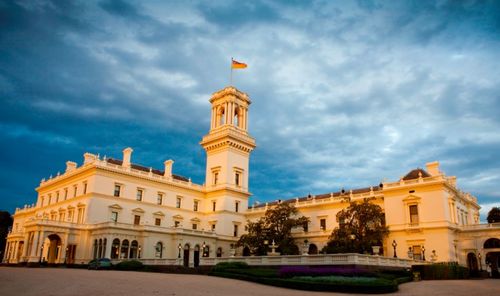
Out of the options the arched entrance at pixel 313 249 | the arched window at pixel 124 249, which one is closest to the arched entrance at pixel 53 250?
the arched window at pixel 124 249

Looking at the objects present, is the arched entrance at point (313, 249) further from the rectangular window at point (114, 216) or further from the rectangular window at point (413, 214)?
the rectangular window at point (114, 216)

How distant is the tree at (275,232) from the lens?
157ft

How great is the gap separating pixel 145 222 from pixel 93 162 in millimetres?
10157

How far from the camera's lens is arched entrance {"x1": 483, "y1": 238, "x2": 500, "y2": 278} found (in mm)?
43281

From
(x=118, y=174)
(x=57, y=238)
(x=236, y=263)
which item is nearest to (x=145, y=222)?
(x=118, y=174)

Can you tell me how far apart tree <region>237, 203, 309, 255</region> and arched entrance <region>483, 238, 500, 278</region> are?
803 inches

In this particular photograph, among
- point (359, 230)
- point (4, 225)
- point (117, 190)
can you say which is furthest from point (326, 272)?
point (4, 225)

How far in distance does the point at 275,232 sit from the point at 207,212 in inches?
604

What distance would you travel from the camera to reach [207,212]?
200 feet

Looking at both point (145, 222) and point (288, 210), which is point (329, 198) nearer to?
point (288, 210)

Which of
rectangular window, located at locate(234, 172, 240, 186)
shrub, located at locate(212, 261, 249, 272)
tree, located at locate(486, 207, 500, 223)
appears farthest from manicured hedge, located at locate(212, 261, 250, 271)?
tree, located at locate(486, 207, 500, 223)

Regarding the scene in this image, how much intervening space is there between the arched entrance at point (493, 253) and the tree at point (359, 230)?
10836 mm

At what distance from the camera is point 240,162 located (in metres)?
62.4

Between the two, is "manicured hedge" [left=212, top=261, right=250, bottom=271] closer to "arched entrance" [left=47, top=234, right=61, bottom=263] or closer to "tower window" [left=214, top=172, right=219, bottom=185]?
"arched entrance" [left=47, top=234, right=61, bottom=263]
